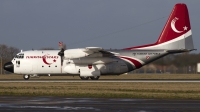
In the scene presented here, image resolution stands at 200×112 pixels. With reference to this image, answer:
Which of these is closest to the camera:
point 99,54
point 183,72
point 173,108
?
point 173,108

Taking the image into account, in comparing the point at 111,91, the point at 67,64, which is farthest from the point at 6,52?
the point at 111,91

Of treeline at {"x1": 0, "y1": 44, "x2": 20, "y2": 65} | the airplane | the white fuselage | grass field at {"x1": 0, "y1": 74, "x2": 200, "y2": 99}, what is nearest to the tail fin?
the airplane

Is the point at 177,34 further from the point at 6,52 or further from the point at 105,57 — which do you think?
the point at 6,52

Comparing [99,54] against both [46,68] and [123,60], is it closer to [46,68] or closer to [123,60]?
[123,60]

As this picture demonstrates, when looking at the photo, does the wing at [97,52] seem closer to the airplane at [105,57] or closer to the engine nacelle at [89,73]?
the airplane at [105,57]

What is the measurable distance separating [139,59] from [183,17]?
7507mm

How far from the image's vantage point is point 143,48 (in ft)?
169

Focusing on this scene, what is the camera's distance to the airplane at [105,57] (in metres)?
49.8

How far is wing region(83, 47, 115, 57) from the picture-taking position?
1892 inches

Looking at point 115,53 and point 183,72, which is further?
point 183,72

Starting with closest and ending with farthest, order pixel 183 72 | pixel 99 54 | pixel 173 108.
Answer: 1. pixel 173 108
2. pixel 99 54
3. pixel 183 72

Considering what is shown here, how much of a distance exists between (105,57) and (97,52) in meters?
1.23

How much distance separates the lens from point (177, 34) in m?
52.0

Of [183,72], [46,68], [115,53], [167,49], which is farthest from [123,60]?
[183,72]
